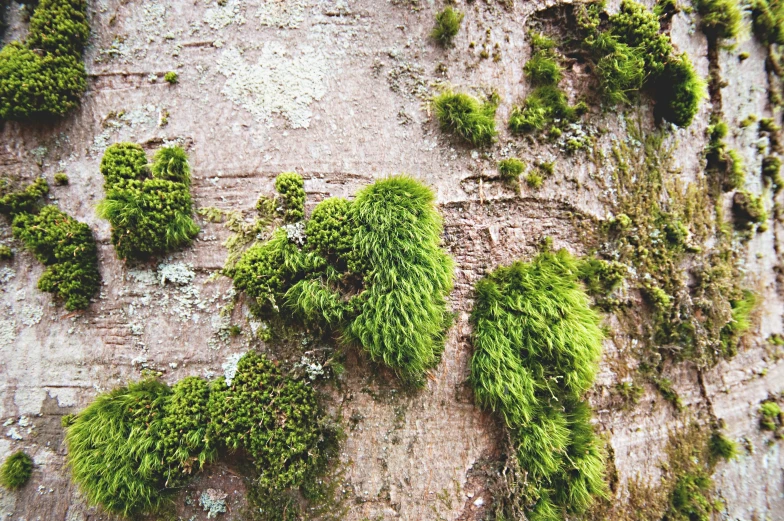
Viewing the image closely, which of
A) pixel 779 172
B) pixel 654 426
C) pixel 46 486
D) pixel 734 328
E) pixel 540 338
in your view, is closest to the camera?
pixel 540 338

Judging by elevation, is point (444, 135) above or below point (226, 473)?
above

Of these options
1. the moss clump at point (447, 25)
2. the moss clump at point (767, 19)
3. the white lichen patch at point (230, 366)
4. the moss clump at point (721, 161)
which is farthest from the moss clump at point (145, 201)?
the moss clump at point (767, 19)

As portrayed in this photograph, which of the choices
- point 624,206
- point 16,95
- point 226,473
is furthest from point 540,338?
point 16,95

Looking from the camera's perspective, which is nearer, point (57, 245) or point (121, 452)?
point (121, 452)

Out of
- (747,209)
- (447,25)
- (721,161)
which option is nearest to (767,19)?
(721,161)

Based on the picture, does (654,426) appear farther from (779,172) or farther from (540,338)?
(779,172)

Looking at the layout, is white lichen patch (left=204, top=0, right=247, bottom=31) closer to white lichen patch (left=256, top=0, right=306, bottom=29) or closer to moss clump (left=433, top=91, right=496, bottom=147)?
white lichen patch (left=256, top=0, right=306, bottom=29)

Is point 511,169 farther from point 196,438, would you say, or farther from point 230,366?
point 196,438
